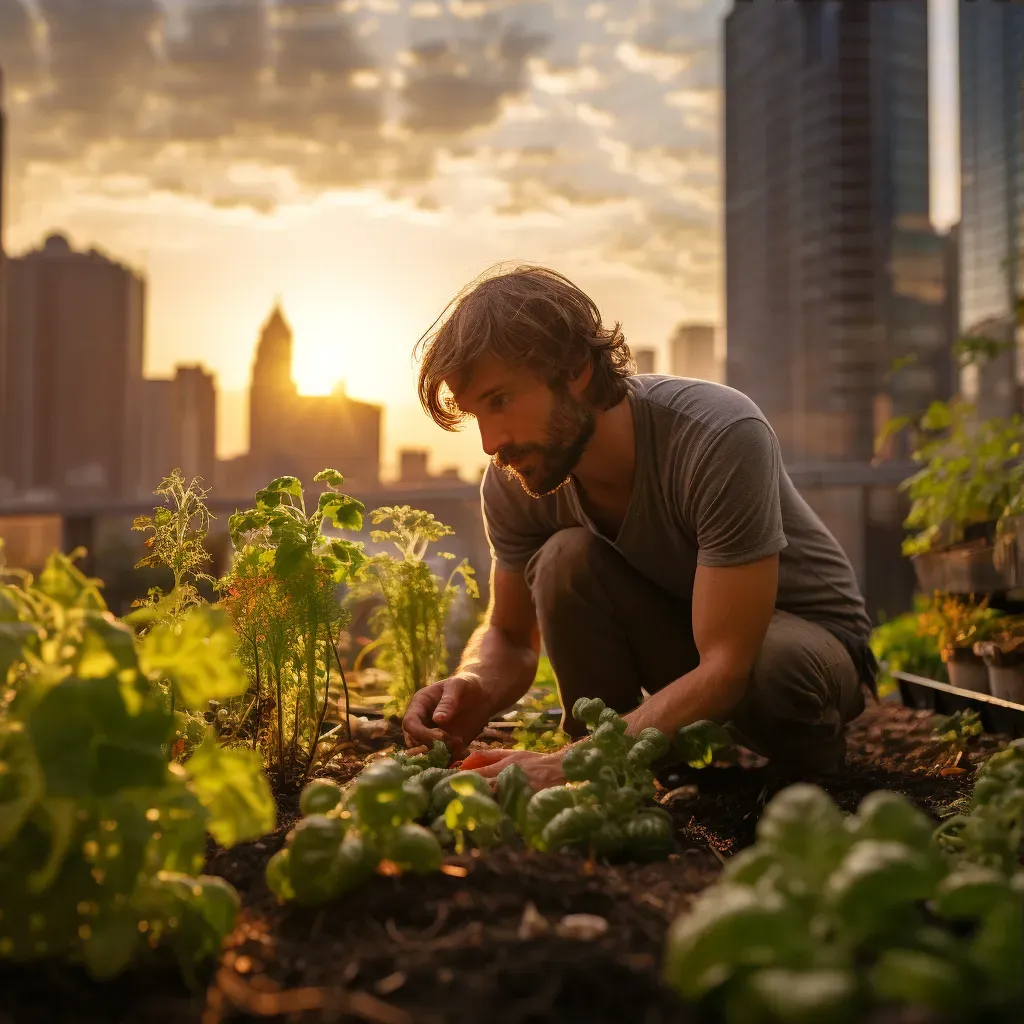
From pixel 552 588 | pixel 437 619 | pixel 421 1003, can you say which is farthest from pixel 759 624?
pixel 421 1003

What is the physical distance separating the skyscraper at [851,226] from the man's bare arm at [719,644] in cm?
5141

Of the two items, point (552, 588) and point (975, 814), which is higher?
point (552, 588)

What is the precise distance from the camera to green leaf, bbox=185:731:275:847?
1.06 metres

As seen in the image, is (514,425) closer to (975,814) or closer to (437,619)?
(437,619)

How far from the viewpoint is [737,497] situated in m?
2.24

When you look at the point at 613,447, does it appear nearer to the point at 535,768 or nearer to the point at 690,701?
the point at 690,701

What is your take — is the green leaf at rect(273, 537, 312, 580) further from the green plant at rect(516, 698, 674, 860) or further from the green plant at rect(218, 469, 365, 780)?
the green plant at rect(516, 698, 674, 860)

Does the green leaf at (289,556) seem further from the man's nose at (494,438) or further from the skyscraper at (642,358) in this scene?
the skyscraper at (642,358)

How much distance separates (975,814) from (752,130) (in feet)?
225

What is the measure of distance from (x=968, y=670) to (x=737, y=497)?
1528 millimetres

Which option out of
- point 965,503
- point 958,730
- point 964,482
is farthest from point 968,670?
point 964,482

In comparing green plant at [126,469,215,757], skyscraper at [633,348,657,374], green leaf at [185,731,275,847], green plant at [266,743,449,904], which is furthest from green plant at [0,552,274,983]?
skyscraper at [633,348,657,374]

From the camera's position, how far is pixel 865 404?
5397 centimetres

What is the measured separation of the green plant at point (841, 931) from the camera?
71 centimetres
